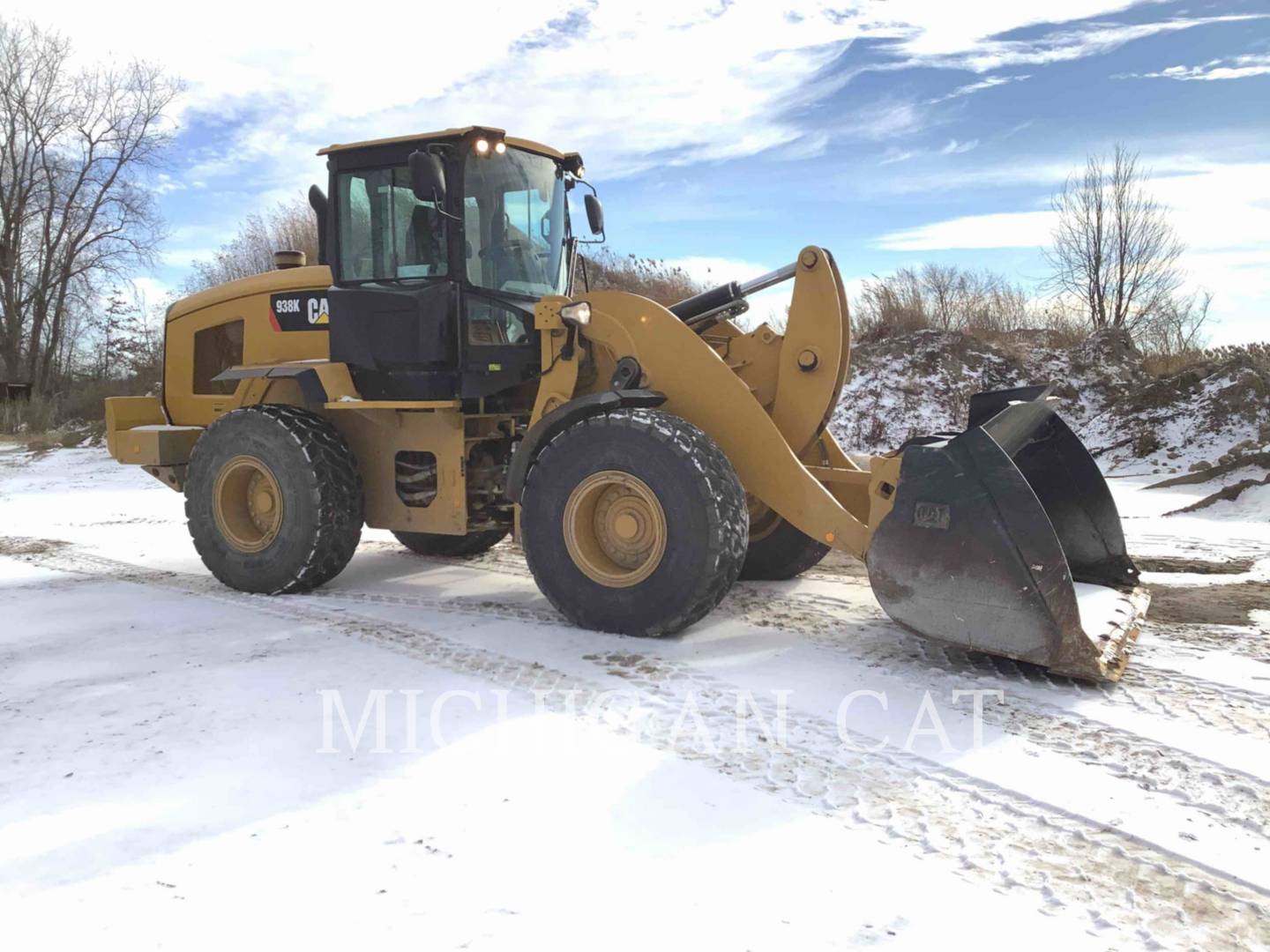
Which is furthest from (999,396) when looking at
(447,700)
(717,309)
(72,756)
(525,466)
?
(72,756)

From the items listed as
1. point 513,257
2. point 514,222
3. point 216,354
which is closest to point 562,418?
point 513,257

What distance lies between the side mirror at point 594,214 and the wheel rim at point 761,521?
6.29 ft

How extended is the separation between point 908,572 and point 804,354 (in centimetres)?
133

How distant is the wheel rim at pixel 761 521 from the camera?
18.7ft

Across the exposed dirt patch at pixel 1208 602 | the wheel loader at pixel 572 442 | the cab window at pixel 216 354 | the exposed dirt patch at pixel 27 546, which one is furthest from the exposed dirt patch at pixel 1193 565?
the exposed dirt patch at pixel 27 546

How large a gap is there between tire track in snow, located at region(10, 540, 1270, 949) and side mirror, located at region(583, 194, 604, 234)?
2.88 m

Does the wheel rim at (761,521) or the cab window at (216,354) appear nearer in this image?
the wheel rim at (761,521)

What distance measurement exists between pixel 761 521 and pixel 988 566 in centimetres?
206

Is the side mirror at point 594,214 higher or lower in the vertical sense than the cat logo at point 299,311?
higher

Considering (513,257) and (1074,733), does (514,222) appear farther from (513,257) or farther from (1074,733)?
(1074,733)

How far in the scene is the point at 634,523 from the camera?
4695 millimetres

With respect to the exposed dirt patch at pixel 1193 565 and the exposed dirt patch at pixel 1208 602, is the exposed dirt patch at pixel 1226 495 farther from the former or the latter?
the exposed dirt patch at pixel 1208 602

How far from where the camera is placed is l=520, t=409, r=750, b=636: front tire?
14.5 ft

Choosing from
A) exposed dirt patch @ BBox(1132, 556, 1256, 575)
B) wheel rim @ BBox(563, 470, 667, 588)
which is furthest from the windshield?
exposed dirt patch @ BBox(1132, 556, 1256, 575)
